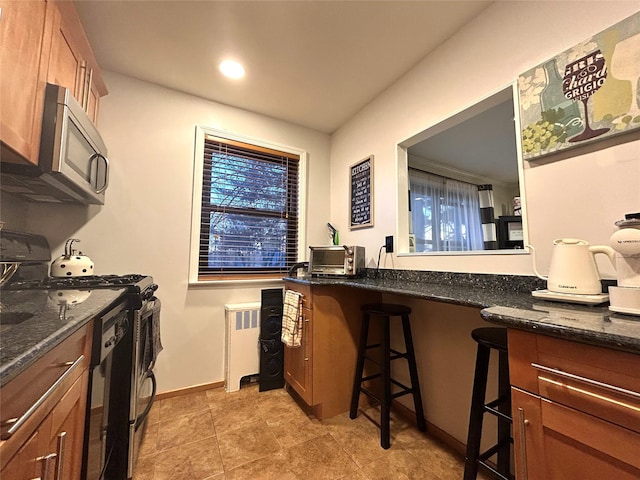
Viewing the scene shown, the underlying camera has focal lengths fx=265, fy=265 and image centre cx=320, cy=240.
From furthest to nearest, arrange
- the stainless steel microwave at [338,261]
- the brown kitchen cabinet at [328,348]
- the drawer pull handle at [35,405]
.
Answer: the stainless steel microwave at [338,261] < the brown kitchen cabinet at [328,348] < the drawer pull handle at [35,405]

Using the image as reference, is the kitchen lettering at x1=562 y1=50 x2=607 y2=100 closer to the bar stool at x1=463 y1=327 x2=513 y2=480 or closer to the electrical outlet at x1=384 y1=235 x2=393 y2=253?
the bar stool at x1=463 y1=327 x2=513 y2=480

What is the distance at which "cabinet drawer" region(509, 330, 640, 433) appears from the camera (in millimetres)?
598

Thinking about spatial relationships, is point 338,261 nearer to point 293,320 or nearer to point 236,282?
point 293,320

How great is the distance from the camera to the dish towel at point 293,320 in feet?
6.31

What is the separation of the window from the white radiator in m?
0.33

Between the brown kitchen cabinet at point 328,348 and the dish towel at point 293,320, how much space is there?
37mm

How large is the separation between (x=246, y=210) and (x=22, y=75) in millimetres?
1610

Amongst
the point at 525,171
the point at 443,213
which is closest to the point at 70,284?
the point at 525,171

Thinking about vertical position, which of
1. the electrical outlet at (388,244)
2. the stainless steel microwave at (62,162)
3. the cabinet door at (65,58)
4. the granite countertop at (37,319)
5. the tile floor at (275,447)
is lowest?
the tile floor at (275,447)

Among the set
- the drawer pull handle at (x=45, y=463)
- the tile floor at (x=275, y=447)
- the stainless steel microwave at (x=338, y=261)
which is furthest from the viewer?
the stainless steel microwave at (x=338, y=261)

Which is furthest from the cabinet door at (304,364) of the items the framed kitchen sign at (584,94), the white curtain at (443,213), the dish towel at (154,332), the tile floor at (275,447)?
the white curtain at (443,213)

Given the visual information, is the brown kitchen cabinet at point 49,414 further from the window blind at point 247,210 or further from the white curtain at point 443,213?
the white curtain at point 443,213

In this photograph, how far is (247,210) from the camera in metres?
2.53

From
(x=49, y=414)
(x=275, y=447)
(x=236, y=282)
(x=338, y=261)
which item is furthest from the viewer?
(x=236, y=282)
